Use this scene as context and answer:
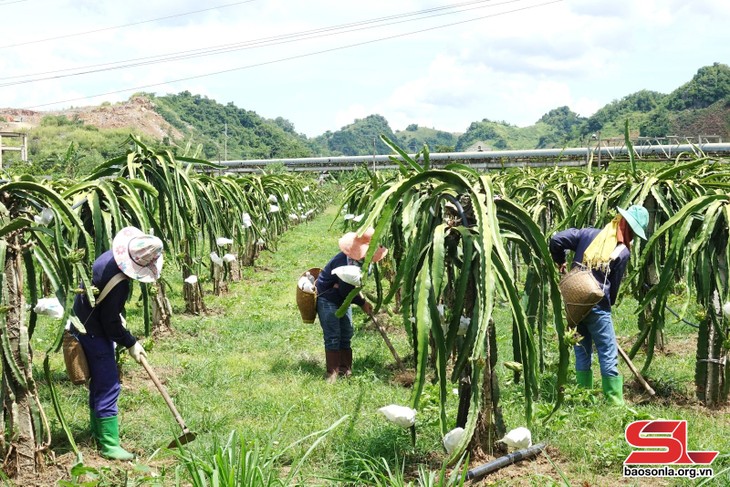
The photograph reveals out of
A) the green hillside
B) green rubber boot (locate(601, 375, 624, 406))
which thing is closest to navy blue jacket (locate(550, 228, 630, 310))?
green rubber boot (locate(601, 375, 624, 406))

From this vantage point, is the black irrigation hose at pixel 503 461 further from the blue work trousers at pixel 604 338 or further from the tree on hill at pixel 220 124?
the tree on hill at pixel 220 124

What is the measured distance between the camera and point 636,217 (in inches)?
199

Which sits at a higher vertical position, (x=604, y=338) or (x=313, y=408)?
(x=604, y=338)

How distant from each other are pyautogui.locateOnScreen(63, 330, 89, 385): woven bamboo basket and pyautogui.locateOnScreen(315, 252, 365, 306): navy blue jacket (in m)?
2.33

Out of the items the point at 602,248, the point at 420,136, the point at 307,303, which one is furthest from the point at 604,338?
the point at 420,136

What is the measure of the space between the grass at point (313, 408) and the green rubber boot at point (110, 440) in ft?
0.29

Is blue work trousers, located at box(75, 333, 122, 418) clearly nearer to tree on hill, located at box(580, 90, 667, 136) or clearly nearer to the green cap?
the green cap

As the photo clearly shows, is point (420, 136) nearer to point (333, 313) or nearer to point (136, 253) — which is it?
point (333, 313)

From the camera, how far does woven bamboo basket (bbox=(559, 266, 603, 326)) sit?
4926 millimetres

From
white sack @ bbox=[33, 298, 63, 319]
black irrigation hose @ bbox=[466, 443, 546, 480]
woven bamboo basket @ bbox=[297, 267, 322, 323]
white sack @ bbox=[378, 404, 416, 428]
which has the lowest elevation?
black irrigation hose @ bbox=[466, 443, 546, 480]

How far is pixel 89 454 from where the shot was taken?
4.25m

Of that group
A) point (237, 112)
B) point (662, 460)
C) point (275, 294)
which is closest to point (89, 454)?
point (662, 460)

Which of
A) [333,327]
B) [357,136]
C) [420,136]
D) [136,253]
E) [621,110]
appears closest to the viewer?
[136,253]

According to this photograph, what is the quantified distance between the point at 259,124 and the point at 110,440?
292ft
